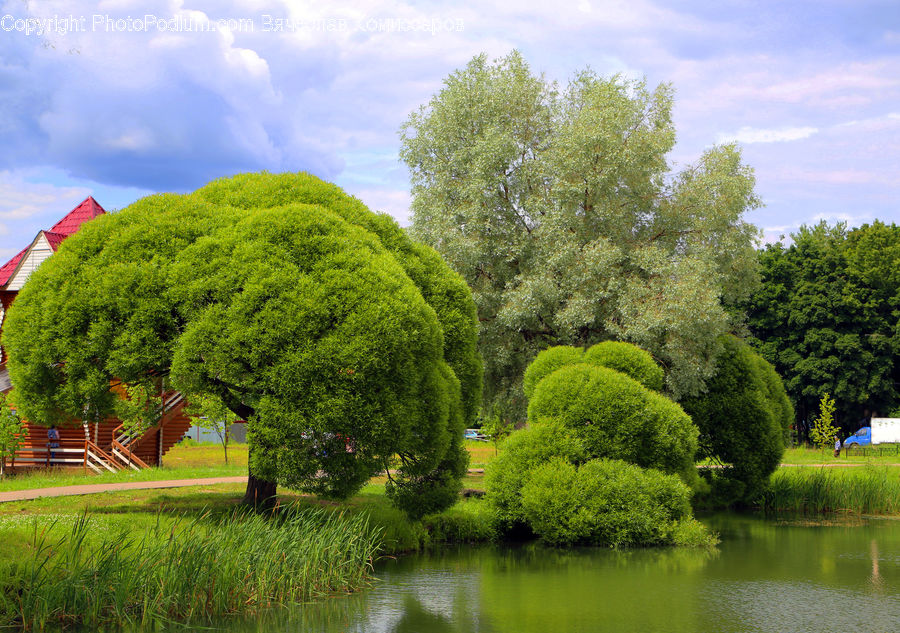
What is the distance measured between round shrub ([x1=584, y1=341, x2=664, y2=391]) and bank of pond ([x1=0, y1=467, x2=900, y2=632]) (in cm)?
442

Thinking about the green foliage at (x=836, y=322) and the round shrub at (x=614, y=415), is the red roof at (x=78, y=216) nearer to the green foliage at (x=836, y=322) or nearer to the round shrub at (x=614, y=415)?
the round shrub at (x=614, y=415)

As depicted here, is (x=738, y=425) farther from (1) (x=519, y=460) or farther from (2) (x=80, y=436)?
(2) (x=80, y=436)

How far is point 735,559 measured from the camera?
1745cm

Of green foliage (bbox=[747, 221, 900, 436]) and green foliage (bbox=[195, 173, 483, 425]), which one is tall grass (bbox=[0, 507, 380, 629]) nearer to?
green foliage (bbox=[195, 173, 483, 425])

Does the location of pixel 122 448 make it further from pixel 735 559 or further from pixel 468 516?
pixel 735 559

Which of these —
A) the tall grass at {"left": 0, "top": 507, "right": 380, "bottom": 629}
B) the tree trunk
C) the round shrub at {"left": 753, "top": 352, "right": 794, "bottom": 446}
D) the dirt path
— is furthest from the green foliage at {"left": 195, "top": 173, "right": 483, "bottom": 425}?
the round shrub at {"left": 753, "top": 352, "right": 794, "bottom": 446}

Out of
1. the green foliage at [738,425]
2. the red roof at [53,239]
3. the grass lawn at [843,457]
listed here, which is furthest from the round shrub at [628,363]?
the red roof at [53,239]

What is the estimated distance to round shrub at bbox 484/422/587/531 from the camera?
1955cm

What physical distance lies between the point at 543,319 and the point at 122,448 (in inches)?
601

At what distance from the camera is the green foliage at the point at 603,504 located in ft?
61.5

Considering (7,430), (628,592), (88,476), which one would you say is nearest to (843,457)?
(628,592)

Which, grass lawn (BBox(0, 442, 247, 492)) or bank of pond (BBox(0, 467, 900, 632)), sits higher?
grass lawn (BBox(0, 442, 247, 492))

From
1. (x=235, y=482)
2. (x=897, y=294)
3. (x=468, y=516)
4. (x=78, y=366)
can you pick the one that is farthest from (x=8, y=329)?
(x=897, y=294)

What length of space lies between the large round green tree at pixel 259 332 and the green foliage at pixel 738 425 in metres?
12.4
